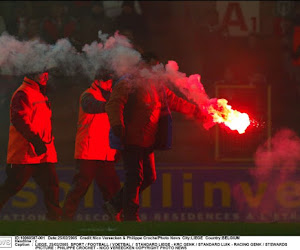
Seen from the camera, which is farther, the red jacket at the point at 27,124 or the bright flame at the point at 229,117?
the bright flame at the point at 229,117

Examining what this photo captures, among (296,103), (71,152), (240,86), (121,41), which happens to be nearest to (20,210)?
(71,152)

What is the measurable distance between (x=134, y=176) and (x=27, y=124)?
4.10 feet

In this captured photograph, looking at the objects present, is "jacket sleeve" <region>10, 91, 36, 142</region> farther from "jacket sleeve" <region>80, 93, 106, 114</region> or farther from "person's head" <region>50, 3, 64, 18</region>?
"person's head" <region>50, 3, 64, 18</region>

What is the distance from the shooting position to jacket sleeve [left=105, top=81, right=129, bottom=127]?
7241 millimetres

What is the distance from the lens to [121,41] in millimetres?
8344

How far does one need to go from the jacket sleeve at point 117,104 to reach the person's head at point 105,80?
532 millimetres

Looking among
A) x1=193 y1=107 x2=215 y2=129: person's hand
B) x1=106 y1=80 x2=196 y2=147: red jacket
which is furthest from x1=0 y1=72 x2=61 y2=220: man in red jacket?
x1=193 y1=107 x2=215 y2=129: person's hand

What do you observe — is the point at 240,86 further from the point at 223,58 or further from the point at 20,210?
the point at 20,210

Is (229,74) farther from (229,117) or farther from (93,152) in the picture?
(93,152)

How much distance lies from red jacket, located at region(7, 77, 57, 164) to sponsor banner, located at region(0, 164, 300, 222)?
4.33 ft

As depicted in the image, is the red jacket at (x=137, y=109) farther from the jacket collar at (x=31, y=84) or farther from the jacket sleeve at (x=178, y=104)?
the jacket collar at (x=31, y=84)

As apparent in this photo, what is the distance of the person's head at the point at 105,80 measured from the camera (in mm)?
7969

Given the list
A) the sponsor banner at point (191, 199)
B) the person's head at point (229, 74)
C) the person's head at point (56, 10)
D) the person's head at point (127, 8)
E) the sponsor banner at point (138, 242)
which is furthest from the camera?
the person's head at point (56, 10)

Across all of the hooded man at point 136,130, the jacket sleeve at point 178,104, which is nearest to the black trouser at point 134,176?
the hooded man at point 136,130
